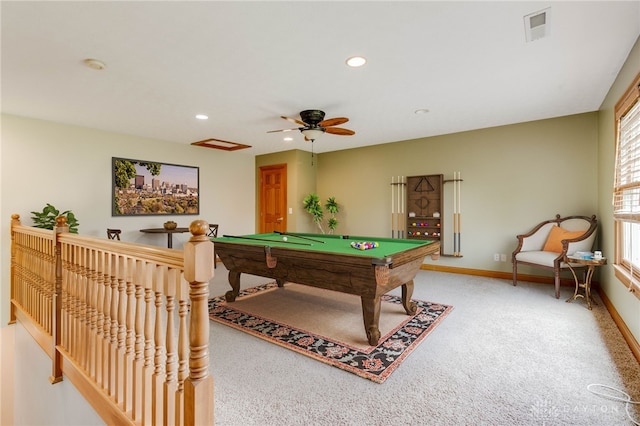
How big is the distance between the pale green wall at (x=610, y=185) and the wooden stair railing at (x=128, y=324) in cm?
316

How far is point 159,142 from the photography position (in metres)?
5.50

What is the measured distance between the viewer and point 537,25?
2.16 m

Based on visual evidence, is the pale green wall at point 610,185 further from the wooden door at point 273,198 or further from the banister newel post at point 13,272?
the banister newel post at point 13,272

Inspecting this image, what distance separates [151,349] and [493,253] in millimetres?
5049

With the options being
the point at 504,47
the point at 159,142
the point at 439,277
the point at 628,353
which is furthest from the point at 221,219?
the point at 628,353

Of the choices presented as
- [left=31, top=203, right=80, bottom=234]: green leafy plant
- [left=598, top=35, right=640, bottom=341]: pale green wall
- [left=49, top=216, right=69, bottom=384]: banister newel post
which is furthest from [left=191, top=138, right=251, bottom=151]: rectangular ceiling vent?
[left=598, top=35, right=640, bottom=341]: pale green wall

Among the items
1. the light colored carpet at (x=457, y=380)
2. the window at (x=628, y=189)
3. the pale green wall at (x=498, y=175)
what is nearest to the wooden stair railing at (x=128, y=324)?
the light colored carpet at (x=457, y=380)

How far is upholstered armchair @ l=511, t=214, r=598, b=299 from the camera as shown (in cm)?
386

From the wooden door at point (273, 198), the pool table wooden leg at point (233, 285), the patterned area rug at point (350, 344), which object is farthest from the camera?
the wooden door at point (273, 198)

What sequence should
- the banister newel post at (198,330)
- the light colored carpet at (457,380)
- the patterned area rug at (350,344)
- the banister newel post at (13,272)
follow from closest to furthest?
1. the banister newel post at (198,330)
2. the light colored carpet at (457,380)
3. the patterned area rug at (350,344)
4. the banister newel post at (13,272)

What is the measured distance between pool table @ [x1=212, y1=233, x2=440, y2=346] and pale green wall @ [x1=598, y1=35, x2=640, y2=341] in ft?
5.27

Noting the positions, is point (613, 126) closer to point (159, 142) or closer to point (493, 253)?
point (493, 253)

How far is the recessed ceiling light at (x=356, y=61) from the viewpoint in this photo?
8.52 ft

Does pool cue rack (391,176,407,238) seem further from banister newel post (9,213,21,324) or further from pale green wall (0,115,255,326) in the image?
banister newel post (9,213,21,324)
